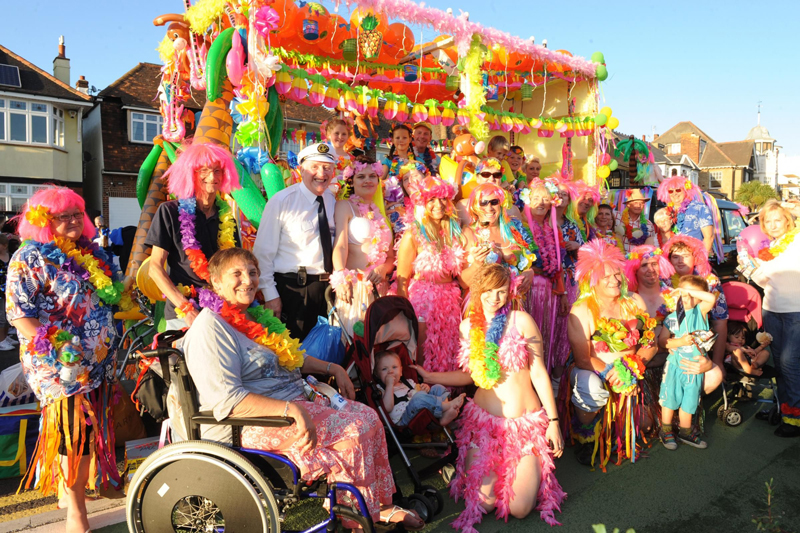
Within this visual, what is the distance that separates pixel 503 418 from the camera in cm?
309

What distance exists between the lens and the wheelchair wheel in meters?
2.17

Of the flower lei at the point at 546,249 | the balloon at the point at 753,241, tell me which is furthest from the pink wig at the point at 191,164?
the balloon at the point at 753,241

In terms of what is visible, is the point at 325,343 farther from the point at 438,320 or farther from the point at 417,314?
the point at 438,320

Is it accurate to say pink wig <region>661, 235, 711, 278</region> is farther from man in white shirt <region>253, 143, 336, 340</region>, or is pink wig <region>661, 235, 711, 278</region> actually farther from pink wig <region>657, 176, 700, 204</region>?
man in white shirt <region>253, 143, 336, 340</region>

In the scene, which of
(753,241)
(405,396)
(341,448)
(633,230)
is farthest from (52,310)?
(633,230)

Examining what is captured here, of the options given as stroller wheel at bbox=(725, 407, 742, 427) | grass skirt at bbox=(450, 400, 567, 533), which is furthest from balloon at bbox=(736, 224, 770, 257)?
grass skirt at bbox=(450, 400, 567, 533)

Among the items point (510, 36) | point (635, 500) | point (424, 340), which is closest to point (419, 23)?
point (510, 36)

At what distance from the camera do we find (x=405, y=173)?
5.14 metres

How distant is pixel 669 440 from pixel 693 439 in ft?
0.63

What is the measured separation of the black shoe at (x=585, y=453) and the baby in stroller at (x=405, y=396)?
100cm

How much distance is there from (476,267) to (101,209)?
20.4m

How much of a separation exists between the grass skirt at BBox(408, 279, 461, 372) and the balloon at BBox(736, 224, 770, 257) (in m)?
3.05

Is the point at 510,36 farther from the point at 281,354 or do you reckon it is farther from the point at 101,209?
the point at 101,209

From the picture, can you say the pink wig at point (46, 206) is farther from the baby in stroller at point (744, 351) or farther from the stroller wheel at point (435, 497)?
the baby in stroller at point (744, 351)
